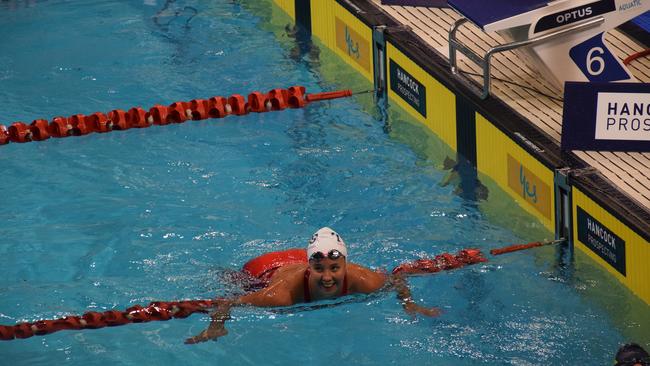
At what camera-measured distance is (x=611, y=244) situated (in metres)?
7.62

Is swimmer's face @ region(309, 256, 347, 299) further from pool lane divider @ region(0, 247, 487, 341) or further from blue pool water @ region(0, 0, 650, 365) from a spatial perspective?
pool lane divider @ region(0, 247, 487, 341)

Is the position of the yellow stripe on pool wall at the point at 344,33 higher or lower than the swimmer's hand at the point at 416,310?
higher

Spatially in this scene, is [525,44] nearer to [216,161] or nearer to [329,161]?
[329,161]

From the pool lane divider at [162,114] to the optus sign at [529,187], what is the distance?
6.80ft

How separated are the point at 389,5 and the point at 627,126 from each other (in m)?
3.36

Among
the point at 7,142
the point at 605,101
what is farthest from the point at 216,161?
the point at 605,101

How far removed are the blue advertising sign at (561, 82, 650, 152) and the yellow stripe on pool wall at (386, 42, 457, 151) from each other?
1.42 meters

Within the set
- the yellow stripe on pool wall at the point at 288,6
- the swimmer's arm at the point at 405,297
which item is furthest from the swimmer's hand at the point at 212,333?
the yellow stripe on pool wall at the point at 288,6

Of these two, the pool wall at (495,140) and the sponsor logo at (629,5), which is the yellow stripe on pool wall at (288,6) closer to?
the pool wall at (495,140)

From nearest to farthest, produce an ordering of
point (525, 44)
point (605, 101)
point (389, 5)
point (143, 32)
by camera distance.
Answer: point (605, 101), point (525, 44), point (389, 5), point (143, 32)

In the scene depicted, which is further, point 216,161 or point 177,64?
point 177,64

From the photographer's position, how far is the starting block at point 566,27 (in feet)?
28.8

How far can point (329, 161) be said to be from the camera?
9.46 m

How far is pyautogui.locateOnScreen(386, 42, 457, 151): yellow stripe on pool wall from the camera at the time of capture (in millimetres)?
9523
